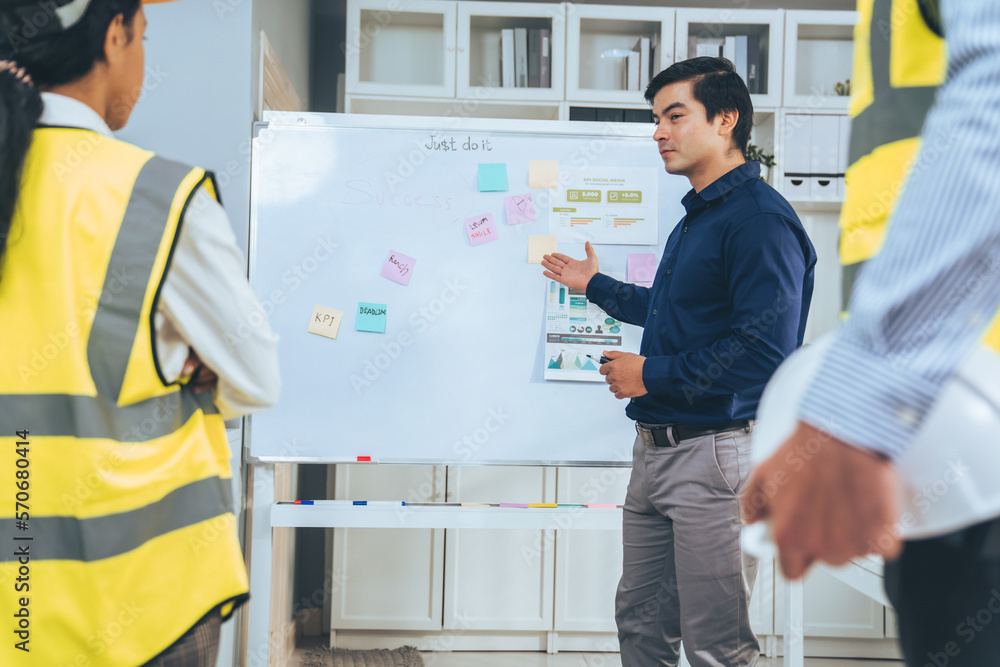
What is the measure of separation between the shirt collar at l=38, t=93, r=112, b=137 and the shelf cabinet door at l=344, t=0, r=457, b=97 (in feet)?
6.26

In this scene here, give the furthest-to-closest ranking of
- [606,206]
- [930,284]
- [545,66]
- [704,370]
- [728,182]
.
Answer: [545,66] < [606,206] < [728,182] < [704,370] < [930,284]

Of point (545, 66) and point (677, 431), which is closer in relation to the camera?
point (677, 431)

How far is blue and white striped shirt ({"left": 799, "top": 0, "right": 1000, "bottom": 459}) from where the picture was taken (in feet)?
1.29

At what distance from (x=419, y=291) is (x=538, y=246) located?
1.12 feet

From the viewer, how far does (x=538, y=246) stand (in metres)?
1.88

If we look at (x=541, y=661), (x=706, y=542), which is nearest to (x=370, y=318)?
(x=706, y=542)

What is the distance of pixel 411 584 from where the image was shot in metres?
2.59

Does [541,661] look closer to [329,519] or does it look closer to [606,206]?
[329,519]

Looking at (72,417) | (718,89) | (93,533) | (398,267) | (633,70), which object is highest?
(633,70)

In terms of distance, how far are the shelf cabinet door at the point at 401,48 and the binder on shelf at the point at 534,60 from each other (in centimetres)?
30

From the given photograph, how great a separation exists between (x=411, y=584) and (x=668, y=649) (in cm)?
131

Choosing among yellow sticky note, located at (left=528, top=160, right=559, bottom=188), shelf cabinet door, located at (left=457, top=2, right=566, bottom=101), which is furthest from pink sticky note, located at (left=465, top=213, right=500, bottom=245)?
shelf cabinet door, located at (left=457, top=2, right=566, bottom=101)

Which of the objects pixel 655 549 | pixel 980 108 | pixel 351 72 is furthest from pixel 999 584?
pixel 351 72

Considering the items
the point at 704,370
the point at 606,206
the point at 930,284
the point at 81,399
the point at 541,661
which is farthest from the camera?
the point at 541,661
